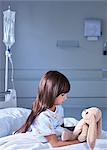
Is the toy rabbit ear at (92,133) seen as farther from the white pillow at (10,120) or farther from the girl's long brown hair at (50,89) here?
Answer: the white pillow at (10,120)

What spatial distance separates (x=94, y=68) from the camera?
490 centimetres

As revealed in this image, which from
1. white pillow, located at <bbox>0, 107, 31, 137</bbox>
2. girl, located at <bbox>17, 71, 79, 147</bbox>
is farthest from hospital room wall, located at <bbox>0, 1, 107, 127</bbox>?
girl, located at <bbox>17, 71, 79, 147</bbox>

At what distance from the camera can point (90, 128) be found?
4.54 ft

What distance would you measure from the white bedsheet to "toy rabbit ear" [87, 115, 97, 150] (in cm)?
5

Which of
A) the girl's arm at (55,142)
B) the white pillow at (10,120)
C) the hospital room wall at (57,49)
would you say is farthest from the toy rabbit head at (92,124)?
the hospital room wall at (57,49)

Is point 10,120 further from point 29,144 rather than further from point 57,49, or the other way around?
point 57,49

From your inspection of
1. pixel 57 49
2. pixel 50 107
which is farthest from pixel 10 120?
pixel 57 49

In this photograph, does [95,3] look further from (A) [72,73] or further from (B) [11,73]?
(B) [11,73]

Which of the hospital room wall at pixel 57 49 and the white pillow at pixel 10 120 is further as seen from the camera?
the hospital room wall at pixel 57 49

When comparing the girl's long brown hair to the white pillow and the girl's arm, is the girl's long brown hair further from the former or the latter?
the white pillow

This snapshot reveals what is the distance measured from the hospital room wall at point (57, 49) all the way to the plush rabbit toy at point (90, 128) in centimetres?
334

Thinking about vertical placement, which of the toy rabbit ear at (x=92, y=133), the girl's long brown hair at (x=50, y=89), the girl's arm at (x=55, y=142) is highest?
the girl's long brown hair at (x=50, y=89)

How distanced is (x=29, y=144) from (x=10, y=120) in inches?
20.5

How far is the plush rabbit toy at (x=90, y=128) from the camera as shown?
1.38 meters
